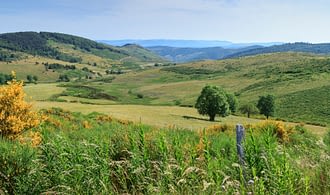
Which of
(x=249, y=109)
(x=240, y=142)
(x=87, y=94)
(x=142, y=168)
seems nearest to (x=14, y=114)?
(x=142, y=168)

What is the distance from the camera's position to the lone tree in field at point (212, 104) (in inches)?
2638

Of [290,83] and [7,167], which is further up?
[7,167]

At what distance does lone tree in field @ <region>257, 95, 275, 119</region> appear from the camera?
283ft

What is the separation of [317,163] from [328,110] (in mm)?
88748

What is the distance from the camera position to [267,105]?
86.6 meters

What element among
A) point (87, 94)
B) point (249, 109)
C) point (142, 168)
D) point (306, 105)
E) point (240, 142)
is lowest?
point (87, 94)

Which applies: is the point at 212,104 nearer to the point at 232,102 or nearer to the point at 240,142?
the point at 232,102

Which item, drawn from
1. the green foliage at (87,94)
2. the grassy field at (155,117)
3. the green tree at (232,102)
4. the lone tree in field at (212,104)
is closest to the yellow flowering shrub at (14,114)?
the grassy field at (155,117)

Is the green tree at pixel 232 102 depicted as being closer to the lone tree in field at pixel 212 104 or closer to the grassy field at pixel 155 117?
the grassy field at pixel 155 117

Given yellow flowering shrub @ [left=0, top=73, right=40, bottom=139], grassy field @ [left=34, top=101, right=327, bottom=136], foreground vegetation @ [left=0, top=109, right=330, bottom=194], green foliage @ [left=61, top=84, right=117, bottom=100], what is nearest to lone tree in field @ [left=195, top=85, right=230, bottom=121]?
grassy field @ [left=34, top=101, right=327, bottom=136]

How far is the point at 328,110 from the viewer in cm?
8862

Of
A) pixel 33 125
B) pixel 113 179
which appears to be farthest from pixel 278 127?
pixel 113 179

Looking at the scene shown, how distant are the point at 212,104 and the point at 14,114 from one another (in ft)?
A: 180

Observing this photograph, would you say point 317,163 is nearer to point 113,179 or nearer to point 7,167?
point 113,179
